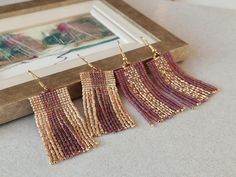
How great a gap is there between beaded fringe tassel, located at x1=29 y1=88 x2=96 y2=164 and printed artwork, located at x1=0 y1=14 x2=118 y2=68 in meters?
0.13

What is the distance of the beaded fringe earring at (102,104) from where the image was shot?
21.7 inches

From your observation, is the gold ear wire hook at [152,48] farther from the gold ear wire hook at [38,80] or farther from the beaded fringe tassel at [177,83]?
the gold ear wire hook at [38,80]

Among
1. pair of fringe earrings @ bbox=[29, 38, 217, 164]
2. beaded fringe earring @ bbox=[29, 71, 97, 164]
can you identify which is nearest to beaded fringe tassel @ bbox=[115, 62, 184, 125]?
pair of fringe earrings @ bbox=[29, 38, 217, 164]

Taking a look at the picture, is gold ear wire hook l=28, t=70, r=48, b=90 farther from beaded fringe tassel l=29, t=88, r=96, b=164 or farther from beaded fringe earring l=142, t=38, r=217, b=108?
beaded fringe earring l=142, t=38, r=217, b=108

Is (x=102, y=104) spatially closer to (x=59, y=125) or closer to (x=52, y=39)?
(x=59, y=125)

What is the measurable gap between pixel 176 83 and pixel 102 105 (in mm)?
145

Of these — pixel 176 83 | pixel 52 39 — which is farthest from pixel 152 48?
pixel 52 39

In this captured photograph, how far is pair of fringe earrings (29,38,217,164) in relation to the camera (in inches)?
20.6

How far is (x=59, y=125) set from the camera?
539 mm

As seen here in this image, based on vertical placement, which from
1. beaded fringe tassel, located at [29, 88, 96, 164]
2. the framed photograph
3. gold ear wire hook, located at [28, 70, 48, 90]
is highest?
the framed photograph

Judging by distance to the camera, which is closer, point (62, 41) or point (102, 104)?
point (102, 104)

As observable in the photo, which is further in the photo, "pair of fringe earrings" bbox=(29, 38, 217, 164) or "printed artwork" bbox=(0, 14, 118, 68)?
"printed artwork" bbox=(0, 14, 118, 68)

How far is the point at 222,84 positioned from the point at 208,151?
0.19 m

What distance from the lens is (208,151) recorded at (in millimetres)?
518
